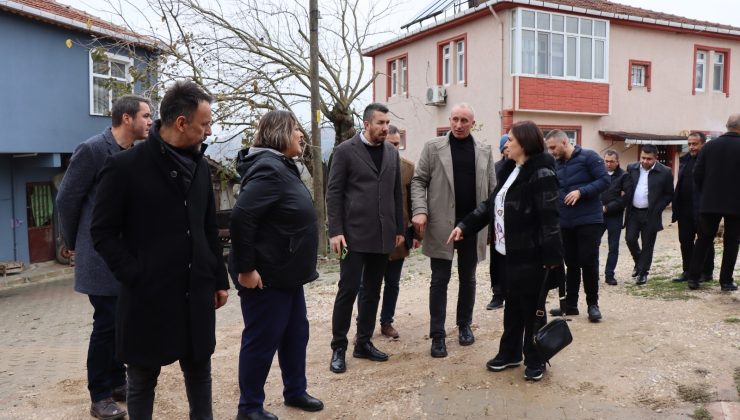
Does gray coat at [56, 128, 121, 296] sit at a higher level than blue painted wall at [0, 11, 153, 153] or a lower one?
lower

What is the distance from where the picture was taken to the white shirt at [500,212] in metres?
4.55

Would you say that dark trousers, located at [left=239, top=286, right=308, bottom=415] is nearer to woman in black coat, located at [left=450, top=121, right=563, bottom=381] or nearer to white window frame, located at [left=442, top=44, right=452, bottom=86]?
woman in black coat, located at [left=450, top=121, right=563, bottom=381]

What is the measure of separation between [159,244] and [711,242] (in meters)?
6.34

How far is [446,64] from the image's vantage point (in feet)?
77.0

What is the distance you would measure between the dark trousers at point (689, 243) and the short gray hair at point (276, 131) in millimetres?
5804

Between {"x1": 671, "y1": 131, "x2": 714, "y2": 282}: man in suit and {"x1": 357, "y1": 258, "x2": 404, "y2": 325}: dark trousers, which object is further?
{"x1": 671, "y1": 131, "x2": 714, "y2": 282}: man in suit

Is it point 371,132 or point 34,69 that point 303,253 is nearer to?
point 371,132

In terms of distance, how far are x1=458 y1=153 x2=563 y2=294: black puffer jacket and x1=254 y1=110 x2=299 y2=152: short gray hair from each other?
169 centimetres

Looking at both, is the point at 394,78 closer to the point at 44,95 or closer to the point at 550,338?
the point at 44,95

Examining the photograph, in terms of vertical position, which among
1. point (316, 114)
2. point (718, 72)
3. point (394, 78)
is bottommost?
point (316, 114)

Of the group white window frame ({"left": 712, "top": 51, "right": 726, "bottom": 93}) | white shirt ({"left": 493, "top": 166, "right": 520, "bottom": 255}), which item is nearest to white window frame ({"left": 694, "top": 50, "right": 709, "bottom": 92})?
white window frame ({"left": 712, "top": 51, "right": 726, "bottom": 93})

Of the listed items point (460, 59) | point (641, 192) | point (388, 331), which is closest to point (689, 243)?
point (641, 192)

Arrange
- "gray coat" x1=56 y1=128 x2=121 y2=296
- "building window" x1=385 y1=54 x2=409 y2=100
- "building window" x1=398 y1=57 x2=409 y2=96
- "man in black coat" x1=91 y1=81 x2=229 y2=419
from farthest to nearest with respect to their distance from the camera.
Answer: "building window" x1=385 y1=54 x2=409 y2=100, "building window" x1=398 y1=57 x2=409 y2=96, "gray coat" x1=56 y1=128 x2=121 y2=296, "man in black coat" x1=91 y1=81 x2=229 y2=419

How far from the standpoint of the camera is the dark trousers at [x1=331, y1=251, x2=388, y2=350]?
4.77 m
